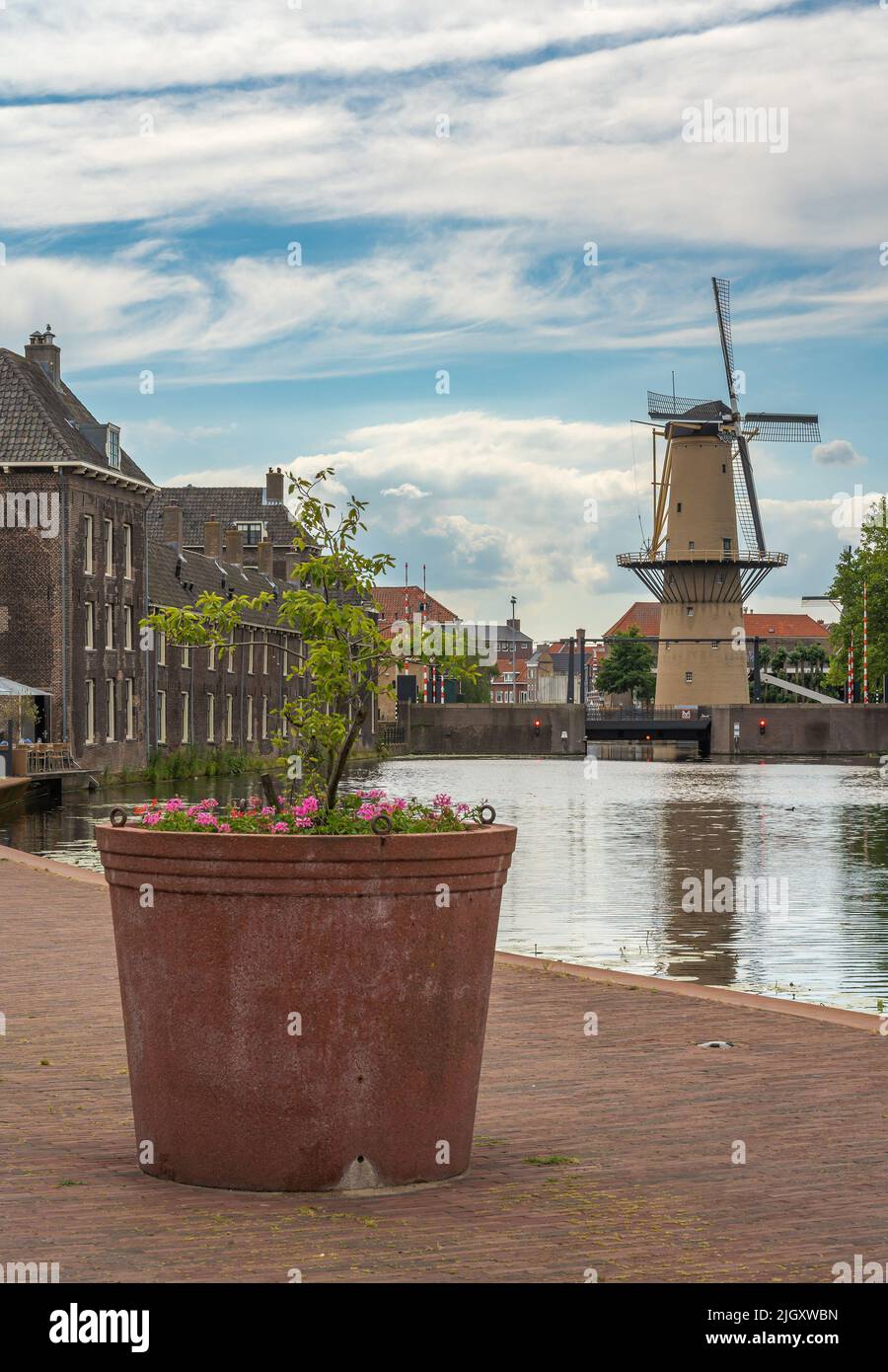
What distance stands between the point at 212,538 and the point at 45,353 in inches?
1108

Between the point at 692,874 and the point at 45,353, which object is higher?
the point at 45,353

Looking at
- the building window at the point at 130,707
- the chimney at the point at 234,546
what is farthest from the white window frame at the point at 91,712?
the chimney at the point at 234,546

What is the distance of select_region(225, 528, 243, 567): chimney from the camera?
269 feet

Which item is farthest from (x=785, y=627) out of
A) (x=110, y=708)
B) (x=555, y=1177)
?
(x=555, y=1177)

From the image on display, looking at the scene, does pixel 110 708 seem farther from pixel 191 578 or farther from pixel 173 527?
pixel 173 527

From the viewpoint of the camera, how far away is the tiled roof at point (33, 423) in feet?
160

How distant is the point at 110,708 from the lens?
53.5m

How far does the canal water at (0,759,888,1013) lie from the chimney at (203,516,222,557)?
83.8 feet

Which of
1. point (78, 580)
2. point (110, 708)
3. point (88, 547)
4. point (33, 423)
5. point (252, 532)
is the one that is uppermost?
point (252, 532)

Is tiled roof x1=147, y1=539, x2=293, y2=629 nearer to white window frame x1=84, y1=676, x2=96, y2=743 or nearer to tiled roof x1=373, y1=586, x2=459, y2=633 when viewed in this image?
white window frame x1=84, y1=676, x2=96, y2=743

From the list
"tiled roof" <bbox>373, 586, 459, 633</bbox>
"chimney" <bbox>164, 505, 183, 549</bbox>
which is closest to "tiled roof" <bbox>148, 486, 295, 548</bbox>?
"chimney" <bbox>164, 505, 183, 549</bbox>

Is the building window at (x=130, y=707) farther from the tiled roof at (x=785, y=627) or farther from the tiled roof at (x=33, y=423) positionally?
the tiled roof at (x=785, y=627)

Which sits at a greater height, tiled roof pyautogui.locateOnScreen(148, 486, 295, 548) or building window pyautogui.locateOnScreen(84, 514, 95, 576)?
tiled roof pyautogui.locateOnScreen(148, 486, 295, 548)
